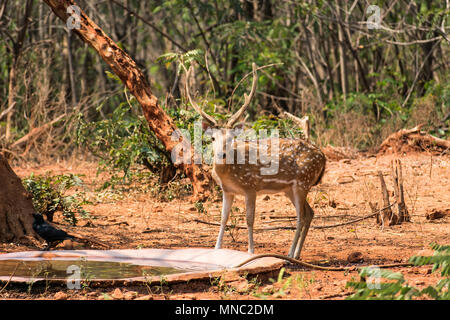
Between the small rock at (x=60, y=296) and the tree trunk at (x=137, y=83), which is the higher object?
the tree trunk at (x=137, y=83)

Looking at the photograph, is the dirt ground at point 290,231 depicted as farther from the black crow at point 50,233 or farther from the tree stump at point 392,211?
the black crow at point 50,233

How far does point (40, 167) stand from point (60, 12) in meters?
5.41

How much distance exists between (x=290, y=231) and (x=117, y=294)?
402cm

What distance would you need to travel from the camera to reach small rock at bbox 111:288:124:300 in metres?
4.81

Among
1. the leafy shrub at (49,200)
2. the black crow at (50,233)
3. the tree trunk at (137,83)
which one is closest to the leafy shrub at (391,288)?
the black crow at (50,233)

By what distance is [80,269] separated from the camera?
213 inches

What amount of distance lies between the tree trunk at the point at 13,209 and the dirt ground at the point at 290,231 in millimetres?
268

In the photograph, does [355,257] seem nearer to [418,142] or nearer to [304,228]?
[304,228]

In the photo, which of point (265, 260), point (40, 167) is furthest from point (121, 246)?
point (40, 167)

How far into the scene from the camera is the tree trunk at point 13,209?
7.21 metres

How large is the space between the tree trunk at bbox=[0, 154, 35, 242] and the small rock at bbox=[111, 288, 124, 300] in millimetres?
2730

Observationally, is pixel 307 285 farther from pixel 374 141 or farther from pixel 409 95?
pixel 409 95

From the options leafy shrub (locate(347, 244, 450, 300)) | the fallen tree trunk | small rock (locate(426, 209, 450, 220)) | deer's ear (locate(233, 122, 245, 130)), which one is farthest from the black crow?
the fallen tree trunk
